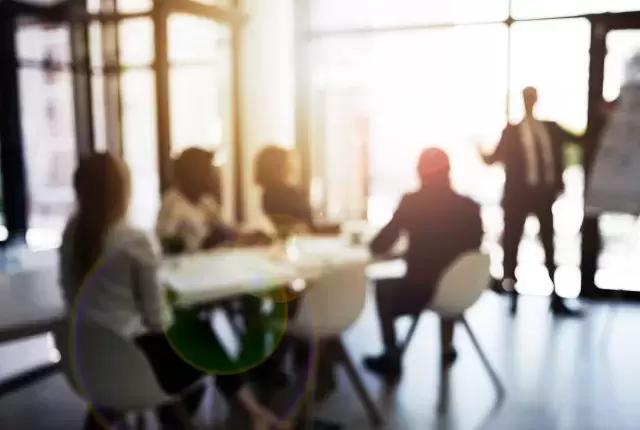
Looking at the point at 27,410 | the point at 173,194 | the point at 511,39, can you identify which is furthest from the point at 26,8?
the point at 511,39

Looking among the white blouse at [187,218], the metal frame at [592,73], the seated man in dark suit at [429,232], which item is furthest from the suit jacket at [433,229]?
the metal frame at [592,73]

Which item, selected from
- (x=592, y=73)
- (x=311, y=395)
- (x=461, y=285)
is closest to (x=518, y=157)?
(x=592, y=73)

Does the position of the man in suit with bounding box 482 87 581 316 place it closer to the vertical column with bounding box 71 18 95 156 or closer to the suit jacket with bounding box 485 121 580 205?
the suit jacket with bounding box 485 121 580 205

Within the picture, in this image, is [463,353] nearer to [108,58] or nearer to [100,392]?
[100,392]

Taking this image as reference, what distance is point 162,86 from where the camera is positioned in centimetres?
589

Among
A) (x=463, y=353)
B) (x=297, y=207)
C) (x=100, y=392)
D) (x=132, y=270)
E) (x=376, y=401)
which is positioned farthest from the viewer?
(x=463, y=353)

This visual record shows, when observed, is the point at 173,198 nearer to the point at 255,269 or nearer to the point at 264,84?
the point at 255,269

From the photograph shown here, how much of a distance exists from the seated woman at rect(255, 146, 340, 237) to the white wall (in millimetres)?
2841

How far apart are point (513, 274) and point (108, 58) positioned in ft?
13.6

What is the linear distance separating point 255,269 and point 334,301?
38 cm

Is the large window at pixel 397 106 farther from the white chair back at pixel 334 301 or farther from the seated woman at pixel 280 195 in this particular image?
the white chair back at pixel 334 301

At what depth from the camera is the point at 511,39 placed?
19.3ft

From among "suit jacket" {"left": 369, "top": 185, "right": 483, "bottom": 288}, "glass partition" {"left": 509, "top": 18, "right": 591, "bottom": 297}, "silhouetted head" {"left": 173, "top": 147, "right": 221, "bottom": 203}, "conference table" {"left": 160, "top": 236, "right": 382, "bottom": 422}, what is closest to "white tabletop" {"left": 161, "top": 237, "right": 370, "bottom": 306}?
"conference table" {"left": 160, "top": 236, "right": 382, "bottom": 422}

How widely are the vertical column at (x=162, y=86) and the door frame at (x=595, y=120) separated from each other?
3.62 m
